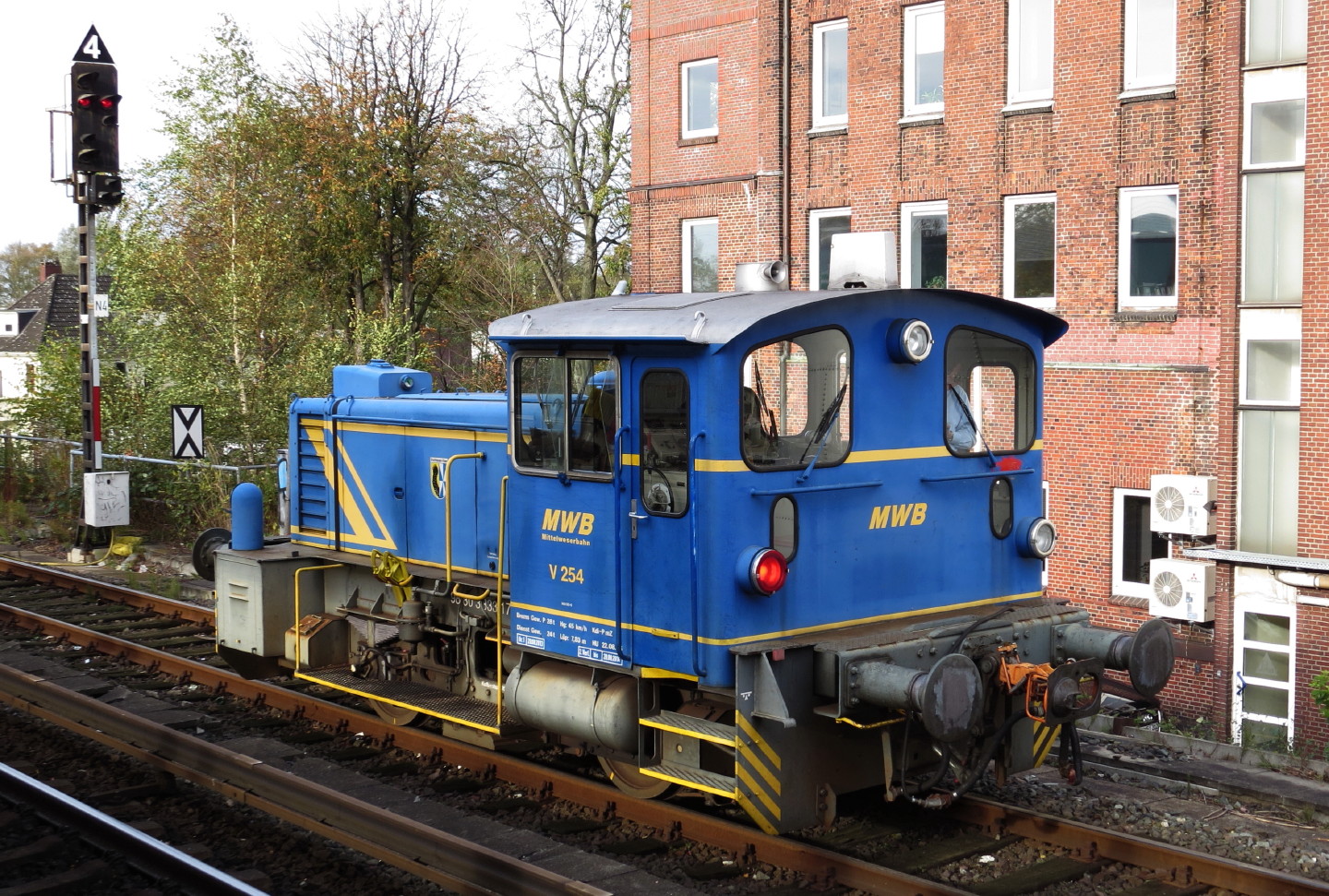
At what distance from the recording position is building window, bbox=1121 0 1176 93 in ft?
58.5

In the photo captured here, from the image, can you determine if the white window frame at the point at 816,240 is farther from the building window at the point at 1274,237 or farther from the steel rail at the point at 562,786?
the steel rail at the point at 562,786

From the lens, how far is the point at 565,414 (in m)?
7.70

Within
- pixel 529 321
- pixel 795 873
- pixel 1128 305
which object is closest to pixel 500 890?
pixel 795 873

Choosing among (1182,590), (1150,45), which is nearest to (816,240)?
(1150,45)

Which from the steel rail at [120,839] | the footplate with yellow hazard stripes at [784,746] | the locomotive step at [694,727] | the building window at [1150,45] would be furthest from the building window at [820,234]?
the steel rail at [120,839]

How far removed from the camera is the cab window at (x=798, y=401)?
7.00m

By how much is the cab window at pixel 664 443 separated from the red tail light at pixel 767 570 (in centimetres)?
51

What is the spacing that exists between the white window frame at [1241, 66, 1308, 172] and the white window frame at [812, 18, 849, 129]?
6991 millimetres

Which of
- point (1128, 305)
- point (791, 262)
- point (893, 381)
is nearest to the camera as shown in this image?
point (893, 381)

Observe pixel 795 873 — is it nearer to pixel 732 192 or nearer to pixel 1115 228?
pixel 1115 228

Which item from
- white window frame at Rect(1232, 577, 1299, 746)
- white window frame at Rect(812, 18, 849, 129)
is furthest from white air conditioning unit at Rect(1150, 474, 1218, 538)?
white window frame at Rect(812, 18, 849, 129)

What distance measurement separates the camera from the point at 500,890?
6.83 m

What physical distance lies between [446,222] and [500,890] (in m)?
34.3

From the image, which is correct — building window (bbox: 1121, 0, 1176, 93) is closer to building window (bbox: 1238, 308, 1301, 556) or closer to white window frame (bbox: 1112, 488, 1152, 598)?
building window (bbox: 1238, 308, 1301, 556)
